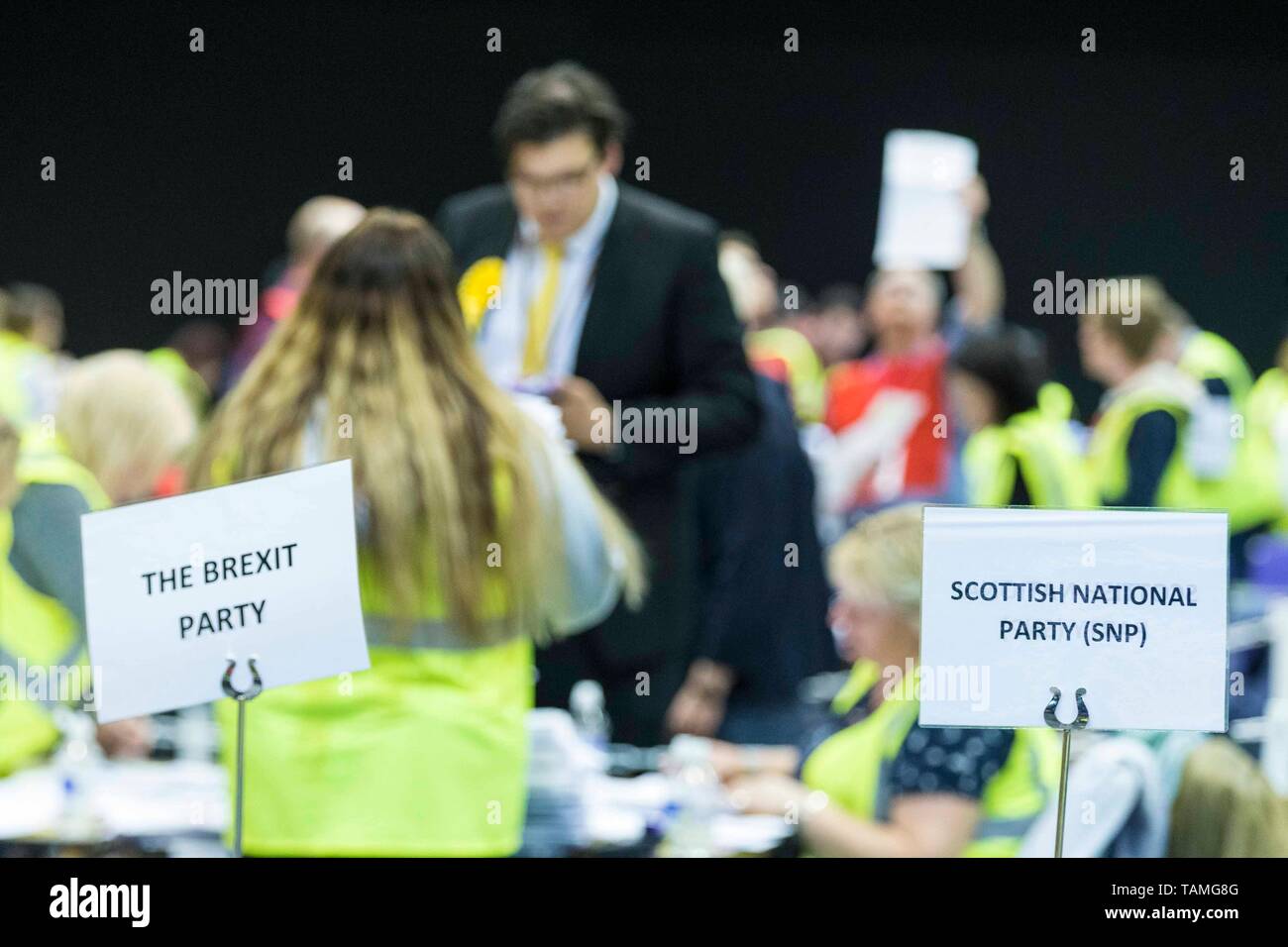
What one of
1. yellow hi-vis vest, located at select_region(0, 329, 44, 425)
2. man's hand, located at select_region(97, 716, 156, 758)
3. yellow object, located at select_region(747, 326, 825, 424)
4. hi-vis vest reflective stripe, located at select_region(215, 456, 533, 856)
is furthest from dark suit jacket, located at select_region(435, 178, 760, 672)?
yellow hi-vis vest, located at select_region(0, 329, 44, 425)

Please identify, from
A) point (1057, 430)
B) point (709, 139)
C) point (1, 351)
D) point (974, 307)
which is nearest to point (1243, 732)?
point (1057, 430)

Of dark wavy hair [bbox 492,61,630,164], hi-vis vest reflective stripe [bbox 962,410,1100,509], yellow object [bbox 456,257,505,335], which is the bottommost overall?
hi-vis vest reflective stripe [bbox 962,410,1100,509]

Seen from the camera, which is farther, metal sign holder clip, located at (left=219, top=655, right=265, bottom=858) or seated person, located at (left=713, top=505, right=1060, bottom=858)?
seated person, located at (left=713, top=505, right=1060, bottom=858)

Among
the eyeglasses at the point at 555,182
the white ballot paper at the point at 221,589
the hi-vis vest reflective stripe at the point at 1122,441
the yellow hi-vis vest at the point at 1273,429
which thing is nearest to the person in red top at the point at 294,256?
the eyeglasses at the point at 555,182

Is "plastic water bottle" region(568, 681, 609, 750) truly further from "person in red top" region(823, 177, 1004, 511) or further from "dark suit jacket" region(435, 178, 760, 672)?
"person in red top" region(823, 177, 1004, 511)

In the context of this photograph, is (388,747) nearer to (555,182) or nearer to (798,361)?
(555,182)

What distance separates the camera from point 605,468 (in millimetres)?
2906

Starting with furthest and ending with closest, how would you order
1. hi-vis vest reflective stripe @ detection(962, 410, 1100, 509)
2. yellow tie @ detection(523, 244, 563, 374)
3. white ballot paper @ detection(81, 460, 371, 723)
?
hi-vis vest reflective stripe @ detection(962, 410, 1100, 509)
yellow tie @ detection(523, 244, 563, 374)
white ballot paper @ detection(81, 460, 371, 723)

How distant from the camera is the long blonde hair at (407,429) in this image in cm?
223

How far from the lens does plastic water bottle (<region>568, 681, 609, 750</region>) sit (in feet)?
9.34

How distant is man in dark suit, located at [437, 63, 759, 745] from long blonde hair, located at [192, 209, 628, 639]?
1.56 ft

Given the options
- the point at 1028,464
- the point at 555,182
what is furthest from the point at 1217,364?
the point at 555,182

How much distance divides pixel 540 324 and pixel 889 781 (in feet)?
3.37

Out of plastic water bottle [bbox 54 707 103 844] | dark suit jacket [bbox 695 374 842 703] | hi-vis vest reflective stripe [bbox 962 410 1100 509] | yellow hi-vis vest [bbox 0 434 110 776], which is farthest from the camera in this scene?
hi-vis vest reflective stripe [bbox 962 410 1100 509]
